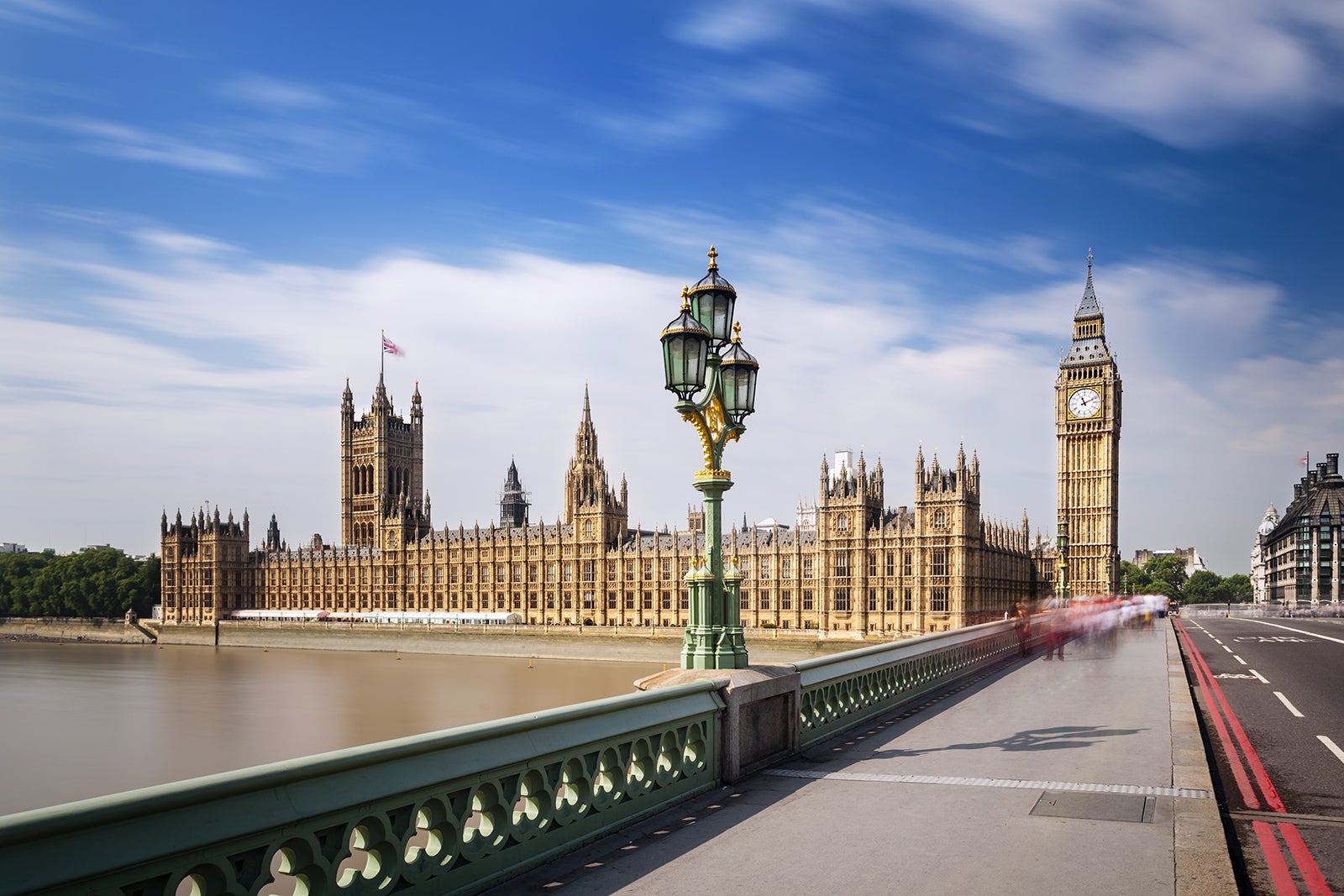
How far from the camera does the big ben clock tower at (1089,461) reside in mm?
107750

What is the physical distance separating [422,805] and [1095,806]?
6.72 m

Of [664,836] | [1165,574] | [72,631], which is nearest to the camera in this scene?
[664,836]

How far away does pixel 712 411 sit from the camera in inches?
514

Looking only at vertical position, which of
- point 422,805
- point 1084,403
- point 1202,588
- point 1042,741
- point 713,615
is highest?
point 1084,403

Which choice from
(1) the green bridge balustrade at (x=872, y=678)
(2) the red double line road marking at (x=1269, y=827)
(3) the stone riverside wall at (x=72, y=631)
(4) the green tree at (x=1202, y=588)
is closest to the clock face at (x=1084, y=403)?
(1) the green bridge balustrade at (x=872, y=678)

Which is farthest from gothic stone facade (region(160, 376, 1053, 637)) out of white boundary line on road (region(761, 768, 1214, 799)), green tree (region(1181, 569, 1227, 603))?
green tree (region(1181, 569, 1227, 603))

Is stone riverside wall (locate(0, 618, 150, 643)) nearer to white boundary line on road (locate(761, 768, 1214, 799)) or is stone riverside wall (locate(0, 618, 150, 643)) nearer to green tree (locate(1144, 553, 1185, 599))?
white boundary line on road (locate(761, 768, 1214, 799))

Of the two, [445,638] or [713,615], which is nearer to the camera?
[713,615]

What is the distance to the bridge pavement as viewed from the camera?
720 cm

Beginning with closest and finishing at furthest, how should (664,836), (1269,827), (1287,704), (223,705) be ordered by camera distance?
(664,836) → (1269,827) → (1287,704) → (223,705)

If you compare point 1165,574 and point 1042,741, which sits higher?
point 1042,741

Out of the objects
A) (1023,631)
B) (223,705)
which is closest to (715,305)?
(1023,631)

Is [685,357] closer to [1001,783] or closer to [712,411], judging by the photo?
[712,411]

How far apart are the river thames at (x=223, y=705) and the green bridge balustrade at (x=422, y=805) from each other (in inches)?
925
